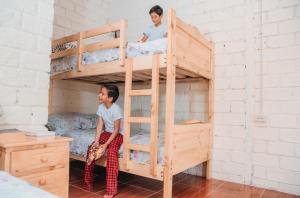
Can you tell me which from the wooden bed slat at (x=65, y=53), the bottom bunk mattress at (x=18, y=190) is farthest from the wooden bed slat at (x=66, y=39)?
the bottom bunk mattress at (x=18, y=190)

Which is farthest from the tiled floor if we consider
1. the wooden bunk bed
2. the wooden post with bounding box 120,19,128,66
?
the wooden post with bounding box 120,19,128,66

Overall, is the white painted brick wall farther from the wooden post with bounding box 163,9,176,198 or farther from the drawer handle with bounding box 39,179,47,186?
the wooden post with bounding box 163,9,176,198

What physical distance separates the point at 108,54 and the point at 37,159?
145 centimetres

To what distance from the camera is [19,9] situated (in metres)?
1.71

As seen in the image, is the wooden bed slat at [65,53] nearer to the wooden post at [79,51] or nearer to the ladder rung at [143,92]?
the wooden post at [79,51]

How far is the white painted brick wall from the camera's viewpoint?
5.43 ft

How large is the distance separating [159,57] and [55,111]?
2.05 metres

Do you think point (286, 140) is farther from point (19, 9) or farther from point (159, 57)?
point (19, 9)

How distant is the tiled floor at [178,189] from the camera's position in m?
2.41

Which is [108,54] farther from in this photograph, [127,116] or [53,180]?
[53,180]

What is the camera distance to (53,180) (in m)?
1.57

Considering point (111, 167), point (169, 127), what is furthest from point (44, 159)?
point (169, 127)

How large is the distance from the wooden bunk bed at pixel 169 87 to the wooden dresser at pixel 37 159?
30.9 inches

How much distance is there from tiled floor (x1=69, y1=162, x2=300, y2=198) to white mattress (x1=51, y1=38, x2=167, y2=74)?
1.36m
